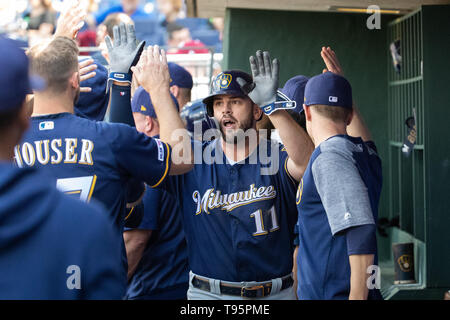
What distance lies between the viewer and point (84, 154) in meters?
2.05

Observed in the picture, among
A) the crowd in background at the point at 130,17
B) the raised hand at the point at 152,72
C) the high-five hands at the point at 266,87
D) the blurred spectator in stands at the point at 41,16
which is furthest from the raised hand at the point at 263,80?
the blurred spectator in stands at the point at 41,16

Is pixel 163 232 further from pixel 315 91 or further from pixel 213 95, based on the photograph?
pixel 315 91

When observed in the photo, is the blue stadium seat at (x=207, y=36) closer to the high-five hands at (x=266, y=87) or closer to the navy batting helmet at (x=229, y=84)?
the navy batting helmet at (x=229, y=84)

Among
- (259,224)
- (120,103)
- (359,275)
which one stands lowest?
(359,275)

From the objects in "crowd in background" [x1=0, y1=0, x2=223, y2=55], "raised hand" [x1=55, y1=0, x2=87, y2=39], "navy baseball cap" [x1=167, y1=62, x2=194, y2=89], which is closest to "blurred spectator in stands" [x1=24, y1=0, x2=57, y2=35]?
"crowd in background" [x1=0, y1=0, x2=223, y2=55]

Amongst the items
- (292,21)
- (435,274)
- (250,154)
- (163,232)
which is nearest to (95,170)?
(250,154)

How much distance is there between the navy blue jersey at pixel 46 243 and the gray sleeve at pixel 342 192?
1.22m

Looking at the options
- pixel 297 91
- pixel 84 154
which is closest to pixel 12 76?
pixel 84 154

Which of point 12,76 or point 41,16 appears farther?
point 41,16

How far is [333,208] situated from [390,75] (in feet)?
9.57

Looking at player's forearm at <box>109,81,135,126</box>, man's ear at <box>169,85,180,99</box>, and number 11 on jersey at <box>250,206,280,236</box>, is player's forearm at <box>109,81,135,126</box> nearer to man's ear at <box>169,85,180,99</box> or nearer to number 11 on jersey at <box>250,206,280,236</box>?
number 11 on jersey at <box>250,206,280,236</box>

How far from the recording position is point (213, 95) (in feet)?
9.70

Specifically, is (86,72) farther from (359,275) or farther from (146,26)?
(146,26)
